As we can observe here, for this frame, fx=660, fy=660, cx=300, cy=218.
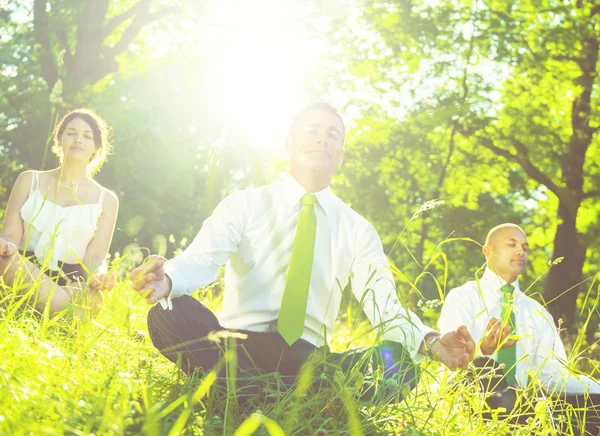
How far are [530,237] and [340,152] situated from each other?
45.1 ft

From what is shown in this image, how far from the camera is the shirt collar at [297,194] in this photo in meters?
3.52

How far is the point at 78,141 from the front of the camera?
15.8ft

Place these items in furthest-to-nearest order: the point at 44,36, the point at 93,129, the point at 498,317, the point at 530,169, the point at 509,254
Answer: the point at 44,36
the point at 530,169
the point at 93,129
the point at 509,254
the point at 498,317

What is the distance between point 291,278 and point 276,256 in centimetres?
32

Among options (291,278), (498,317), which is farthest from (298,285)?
(498,317)

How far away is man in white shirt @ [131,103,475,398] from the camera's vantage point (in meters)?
2.78

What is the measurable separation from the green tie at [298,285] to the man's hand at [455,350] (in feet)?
2.03

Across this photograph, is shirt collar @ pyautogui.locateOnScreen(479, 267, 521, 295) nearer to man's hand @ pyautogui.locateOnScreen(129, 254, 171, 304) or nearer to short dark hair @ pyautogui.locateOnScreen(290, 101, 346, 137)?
short dark hair @ pyautogui.locateOnScreen(290, 101, 346, 137)

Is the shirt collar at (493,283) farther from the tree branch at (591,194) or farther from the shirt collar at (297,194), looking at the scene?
the tree branch at (591,194)

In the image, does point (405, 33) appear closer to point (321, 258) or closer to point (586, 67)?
point (586, 67)

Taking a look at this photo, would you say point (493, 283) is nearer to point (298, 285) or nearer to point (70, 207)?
point (298, 285)

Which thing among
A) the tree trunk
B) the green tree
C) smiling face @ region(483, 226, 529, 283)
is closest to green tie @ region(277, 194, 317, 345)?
smiling face @ region(483, 226, 529, 283)

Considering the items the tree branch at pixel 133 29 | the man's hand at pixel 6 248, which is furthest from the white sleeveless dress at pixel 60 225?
the tree branch at pixel 133 29

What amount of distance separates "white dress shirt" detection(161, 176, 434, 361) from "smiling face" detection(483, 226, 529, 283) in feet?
5.00
